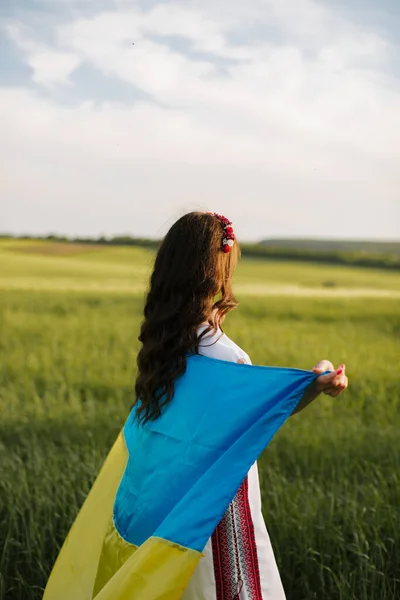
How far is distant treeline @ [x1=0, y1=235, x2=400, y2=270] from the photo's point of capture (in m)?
11.0

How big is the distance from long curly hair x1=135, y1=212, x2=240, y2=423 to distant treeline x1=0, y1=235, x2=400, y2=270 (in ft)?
27.1

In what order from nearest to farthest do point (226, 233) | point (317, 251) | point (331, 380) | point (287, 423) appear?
point (331, 380)
point (226, 233)
point (287, 423)
point (317, 251)

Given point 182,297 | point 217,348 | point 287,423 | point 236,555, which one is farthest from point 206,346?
point 287,423

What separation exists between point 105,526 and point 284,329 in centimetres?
672

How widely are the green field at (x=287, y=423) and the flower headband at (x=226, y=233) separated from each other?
1.02ft

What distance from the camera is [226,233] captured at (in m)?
2.24

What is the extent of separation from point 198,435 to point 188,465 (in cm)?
9

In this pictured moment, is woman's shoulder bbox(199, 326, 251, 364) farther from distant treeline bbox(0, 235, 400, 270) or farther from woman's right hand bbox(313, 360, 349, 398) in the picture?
distant treeline bbox(0, 235, 400, 270)

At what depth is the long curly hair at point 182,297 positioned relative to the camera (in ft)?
7.22

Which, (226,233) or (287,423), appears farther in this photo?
(287,423)

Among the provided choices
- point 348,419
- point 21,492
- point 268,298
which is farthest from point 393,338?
point 21,492

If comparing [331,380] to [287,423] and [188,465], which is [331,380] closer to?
[188,465]

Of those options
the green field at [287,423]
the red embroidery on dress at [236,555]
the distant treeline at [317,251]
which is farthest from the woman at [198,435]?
the distant treeline at [317,251]

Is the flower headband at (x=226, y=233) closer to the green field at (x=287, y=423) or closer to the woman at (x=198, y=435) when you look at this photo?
the woman at (x=198, y=435)
